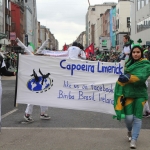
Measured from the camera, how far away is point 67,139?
17.9ft

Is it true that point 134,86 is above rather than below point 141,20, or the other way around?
below

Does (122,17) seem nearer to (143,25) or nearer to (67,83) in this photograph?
(143,25)

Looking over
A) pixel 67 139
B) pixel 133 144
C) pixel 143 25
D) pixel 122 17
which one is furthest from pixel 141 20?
pixel 133 144

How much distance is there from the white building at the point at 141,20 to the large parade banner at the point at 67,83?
34015 mm

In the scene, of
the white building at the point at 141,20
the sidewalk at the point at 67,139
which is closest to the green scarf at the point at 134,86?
the sidewalk at the point at 67,139

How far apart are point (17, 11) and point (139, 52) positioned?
72.8 metres

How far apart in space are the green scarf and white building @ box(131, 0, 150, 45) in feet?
115

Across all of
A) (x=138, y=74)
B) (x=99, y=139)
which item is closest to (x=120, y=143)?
(x=99, y=139)

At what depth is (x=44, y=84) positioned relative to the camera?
643 cm

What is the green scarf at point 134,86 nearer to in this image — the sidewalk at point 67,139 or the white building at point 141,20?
the sidewalk at point 67,139

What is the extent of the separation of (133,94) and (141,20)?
1694 inches

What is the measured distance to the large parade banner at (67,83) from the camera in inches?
241

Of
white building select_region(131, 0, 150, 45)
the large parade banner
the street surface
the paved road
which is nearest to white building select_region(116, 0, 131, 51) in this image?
white building select_region(131, 0, 150, 45)

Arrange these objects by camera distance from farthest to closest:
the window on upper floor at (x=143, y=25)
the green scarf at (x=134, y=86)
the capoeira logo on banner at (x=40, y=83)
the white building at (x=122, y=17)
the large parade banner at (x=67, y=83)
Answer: the white building at (x=122, y=17) < the window on upper floor at (x=143, y=25) < the capoeira logo on banner at (x=40, y=83) < the large parade banner at (x=67, y=83) < the green scarf at (x=134, y=86)
